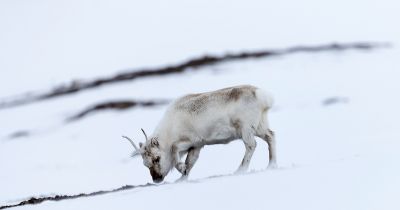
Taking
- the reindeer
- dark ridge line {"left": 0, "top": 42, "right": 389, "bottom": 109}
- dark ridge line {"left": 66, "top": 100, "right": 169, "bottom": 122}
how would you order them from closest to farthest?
1. the reindeer
2. dark ridge line {"left": 66, "top": 100, "right": 169, "bottom": 122}
3. dark ridge line {"left": 0, "top": 42, "right": 389, "bottom": 109}

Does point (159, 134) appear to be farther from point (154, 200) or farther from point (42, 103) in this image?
point (42, 103)

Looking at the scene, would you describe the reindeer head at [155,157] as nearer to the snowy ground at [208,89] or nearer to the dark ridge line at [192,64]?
the snowy ground at [208,89]

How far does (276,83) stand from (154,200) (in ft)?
81.4

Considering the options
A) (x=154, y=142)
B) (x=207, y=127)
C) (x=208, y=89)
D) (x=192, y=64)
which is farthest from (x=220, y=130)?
(x=192, y=64)

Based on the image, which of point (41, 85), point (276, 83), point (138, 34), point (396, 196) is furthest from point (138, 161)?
point (138, 34)

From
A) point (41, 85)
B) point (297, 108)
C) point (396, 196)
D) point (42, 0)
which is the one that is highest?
point (42, 0)

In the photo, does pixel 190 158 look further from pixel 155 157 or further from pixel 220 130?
pixel 220 130

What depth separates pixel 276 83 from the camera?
39875 millimetres

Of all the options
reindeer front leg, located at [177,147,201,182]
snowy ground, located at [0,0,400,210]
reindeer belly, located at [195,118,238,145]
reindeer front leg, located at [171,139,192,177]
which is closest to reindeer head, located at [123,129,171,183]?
reindeer front leg, located at [171,139,192,177]

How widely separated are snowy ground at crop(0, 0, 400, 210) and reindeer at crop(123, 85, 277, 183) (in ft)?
1.99

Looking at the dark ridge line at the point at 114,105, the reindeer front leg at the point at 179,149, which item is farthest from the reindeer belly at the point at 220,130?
the dark ridge line at the point at 114,105

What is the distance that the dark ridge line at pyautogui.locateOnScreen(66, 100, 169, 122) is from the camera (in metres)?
39.5

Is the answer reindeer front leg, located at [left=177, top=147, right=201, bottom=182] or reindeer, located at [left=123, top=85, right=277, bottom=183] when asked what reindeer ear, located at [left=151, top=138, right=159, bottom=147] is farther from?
reindeer front leg, located at [left=177, top=147, right=201, bottom=182]

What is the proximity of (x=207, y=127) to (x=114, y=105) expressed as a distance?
24035 mm
